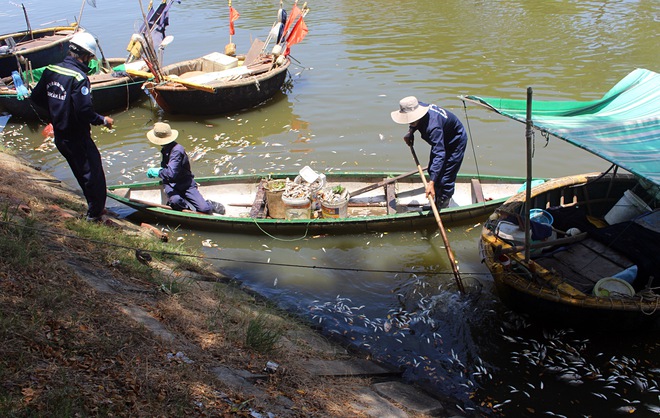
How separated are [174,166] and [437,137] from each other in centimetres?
418

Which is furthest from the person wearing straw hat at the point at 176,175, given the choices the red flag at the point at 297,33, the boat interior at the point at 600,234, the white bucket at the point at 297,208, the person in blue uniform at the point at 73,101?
the red flag at the point at 297,33

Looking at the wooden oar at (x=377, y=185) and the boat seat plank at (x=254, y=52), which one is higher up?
the boat seat plank at (x=254, y=52)

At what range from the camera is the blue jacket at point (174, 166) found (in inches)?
355

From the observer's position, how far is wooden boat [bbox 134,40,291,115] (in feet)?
46.2

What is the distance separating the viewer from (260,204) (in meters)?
9.62

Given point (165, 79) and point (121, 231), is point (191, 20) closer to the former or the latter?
point (165, 79)

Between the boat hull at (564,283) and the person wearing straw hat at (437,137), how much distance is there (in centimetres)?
121

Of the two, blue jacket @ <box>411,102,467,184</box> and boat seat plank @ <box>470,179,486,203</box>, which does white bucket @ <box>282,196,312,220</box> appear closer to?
blue jacket @ <box>411,102,467,184</box>

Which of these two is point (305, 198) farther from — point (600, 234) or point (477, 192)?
point (600, 234)

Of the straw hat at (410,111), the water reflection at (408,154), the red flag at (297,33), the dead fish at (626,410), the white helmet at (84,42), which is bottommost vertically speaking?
the dead fish at (626,410)

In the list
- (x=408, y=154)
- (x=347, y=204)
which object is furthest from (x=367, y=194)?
(x=408, y=154)

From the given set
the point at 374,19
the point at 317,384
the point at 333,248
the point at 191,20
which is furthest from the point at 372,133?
the point at 191,20

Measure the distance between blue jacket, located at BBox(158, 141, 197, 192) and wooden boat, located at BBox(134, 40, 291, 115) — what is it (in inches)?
186

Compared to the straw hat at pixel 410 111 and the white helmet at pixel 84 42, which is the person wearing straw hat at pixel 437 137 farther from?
the white helmet at pixel 84 42
